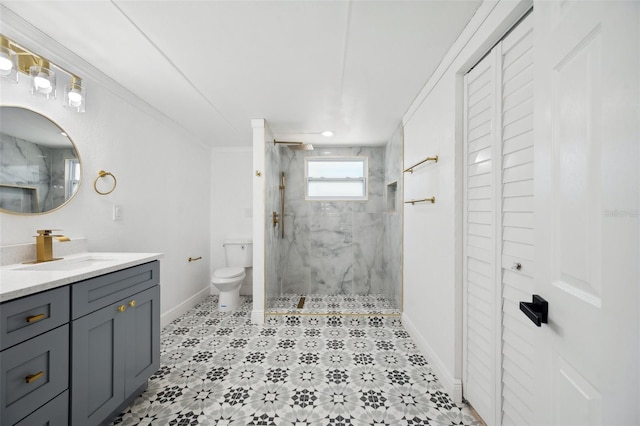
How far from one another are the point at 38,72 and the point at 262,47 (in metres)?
1.29

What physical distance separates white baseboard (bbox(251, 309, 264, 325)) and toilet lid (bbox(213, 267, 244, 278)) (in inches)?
21.9

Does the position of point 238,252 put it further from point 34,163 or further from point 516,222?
point 516,222

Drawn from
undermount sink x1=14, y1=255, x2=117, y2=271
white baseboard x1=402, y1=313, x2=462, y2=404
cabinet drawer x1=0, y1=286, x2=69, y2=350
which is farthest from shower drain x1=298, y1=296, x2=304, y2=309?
cabinet drawer x1=0, y1=286, x2=69, y2=350

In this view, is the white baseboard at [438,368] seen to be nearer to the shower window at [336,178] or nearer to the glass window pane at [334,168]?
the shower window at [336,178]

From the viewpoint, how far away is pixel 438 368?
176 centimetres

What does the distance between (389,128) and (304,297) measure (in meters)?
2.52

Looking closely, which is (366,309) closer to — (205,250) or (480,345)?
(480,345)

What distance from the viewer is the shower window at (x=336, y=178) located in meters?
3.77

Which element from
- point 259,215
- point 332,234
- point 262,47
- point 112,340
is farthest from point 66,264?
point 332,234

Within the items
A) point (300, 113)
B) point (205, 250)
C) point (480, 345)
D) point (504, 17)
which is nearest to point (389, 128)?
point (300, 113)

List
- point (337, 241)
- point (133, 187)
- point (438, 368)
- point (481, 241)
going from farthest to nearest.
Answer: point (337, 241)
point (133, 187)
point (438, 368)
point (481, 241)

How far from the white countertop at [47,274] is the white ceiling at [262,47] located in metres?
1.33

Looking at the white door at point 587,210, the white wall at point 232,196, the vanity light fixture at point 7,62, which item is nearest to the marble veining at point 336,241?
the white wall at point 232,196

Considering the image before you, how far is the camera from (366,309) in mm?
3037
